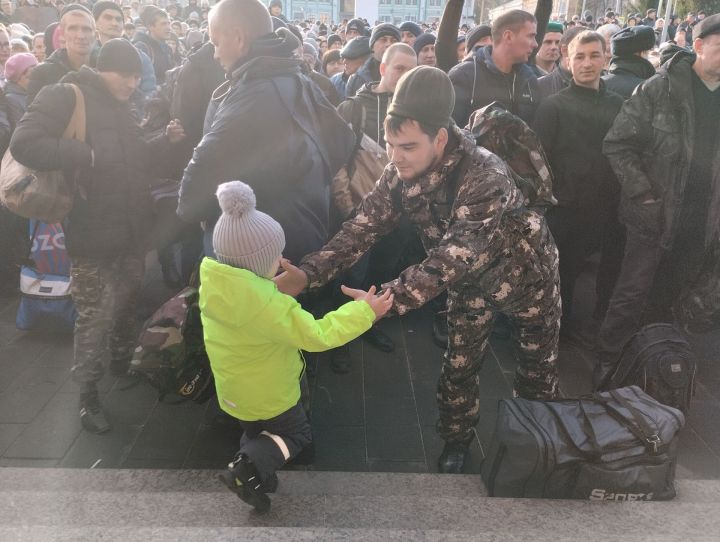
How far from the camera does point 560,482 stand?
256 cm

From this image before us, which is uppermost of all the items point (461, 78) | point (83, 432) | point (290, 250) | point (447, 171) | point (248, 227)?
point (461, 78)

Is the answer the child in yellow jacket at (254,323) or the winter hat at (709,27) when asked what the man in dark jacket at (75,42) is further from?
the winter hat at (709,27)

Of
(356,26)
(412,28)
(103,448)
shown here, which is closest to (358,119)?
(103,448)

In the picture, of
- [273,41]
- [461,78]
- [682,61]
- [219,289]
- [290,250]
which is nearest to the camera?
[219,289]

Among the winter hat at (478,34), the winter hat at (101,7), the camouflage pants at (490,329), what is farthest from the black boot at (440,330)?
the winter hat at (101,7)

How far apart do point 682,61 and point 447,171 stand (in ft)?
7.20

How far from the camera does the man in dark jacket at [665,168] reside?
3707 mm

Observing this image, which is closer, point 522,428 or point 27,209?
point 522,428

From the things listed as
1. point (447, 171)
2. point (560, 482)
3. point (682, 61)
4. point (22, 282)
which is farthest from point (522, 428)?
point (22, 282)

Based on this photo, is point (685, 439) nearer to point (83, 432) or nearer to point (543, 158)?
point (543, 158)

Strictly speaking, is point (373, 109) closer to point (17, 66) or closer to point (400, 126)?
point (400, 126)

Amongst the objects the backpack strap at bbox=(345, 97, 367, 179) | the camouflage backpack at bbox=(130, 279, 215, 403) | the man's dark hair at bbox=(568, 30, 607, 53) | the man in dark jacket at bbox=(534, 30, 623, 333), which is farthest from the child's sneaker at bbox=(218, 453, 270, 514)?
the man's dark hair at bbox=(568, 30, 607, 53)

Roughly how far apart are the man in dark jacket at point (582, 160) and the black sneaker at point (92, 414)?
331 cm

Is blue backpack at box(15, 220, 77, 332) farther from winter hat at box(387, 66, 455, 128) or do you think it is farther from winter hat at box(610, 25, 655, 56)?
winter hat at box(610, 25, 655, 56)
